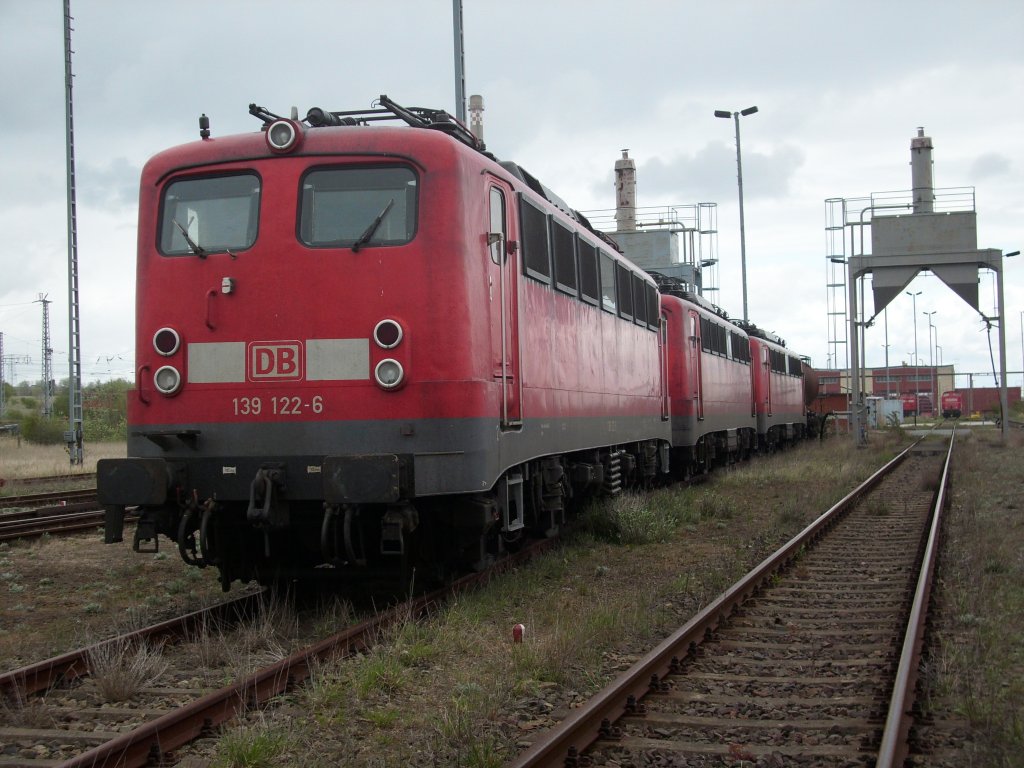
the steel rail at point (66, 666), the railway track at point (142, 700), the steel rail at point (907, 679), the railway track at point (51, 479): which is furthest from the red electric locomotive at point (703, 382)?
the railway track at point (51, 479)

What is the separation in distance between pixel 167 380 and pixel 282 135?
6.27 feet

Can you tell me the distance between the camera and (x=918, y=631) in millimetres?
6570

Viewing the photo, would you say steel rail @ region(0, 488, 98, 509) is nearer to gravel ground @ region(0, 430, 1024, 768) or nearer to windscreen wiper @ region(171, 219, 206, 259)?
gravel ground @ region(0, 430, 1024, 768)

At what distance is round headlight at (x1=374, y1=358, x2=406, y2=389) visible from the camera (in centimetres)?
707

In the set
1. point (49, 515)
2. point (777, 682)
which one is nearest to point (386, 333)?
point (777, 682)

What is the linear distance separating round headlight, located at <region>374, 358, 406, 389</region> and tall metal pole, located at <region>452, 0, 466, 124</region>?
342 inches

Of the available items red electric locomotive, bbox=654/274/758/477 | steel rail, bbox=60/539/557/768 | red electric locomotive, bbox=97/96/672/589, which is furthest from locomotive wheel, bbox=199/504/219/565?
red electric locomotive, bbox=654/274/758/477

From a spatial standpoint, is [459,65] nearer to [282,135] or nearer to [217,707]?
[282,135]

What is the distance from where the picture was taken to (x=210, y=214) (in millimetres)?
7668

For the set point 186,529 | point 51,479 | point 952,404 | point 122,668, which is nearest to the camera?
point 122,668

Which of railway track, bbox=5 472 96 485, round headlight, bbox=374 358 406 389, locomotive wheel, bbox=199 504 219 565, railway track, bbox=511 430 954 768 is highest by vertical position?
round headlight, bbox=374 358 406 389

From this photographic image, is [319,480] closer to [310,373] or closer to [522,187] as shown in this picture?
[310,373]

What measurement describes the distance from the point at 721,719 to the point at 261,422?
3.73 m

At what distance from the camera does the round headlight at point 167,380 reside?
24.3 feet
